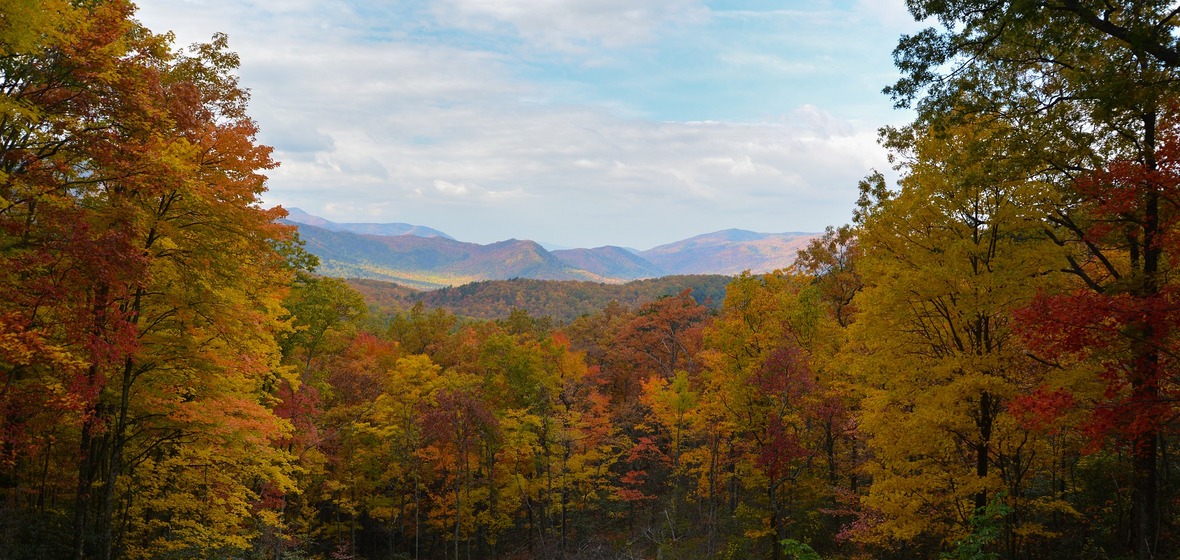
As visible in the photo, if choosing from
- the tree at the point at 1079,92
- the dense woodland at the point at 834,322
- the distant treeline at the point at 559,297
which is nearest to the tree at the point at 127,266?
the dense woodland at the point at 834,322

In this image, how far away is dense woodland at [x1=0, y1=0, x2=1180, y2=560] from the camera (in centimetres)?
914

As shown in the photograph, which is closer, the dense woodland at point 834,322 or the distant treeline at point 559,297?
the dense woodland at point 834,322

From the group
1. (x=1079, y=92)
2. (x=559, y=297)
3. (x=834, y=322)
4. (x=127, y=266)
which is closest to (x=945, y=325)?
(x=1079, y=92)

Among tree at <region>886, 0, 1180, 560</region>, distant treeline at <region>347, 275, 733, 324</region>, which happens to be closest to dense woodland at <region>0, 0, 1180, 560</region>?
tree at <region>886, 0, 1180, 560</region>

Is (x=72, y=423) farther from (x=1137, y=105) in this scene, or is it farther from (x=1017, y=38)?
(x=1137, y=105)

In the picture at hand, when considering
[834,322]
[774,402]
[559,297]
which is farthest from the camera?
[559,297]

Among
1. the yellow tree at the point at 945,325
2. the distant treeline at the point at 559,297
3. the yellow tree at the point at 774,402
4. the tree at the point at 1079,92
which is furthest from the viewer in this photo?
the distant treeline at the point at 559,297

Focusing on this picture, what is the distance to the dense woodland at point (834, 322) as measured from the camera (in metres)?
9.14

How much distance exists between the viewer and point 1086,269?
14734 millimetres

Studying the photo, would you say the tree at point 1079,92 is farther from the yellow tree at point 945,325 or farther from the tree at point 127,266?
the tree at point 127,266

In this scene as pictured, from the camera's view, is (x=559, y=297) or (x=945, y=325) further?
(x=559, y=297)

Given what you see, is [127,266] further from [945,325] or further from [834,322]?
[834,322]

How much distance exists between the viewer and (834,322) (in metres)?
22.2

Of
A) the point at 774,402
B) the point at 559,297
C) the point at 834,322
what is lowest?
the point at 774,402
